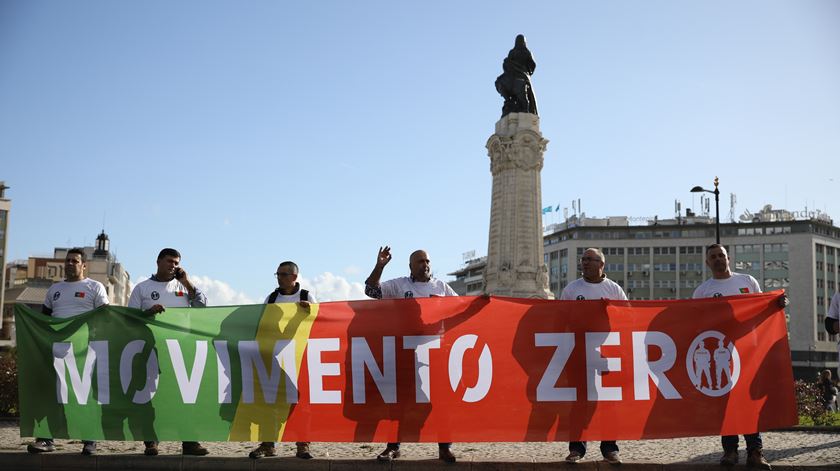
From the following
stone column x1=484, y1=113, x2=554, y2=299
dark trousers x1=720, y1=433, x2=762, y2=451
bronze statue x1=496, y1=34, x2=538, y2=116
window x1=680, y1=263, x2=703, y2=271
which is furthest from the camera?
window x1=680, y1=263, x2=703, y2=271

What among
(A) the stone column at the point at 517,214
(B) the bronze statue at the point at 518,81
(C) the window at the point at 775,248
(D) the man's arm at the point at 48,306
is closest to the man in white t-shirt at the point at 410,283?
(D) the man's arm at the point at 48,306

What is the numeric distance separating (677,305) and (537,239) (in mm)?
26460

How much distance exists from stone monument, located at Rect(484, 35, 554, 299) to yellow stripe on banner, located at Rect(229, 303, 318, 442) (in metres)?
25.9

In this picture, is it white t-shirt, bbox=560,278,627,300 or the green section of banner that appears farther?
white t-shirt, bbox=560,278,627,300

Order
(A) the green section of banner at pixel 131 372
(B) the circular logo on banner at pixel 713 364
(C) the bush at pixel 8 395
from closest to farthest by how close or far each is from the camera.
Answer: (B) the circular logo on banner at pixel 713 364
(A) the green section of banner at pixel 131 372
(C) the bush at pixel 8 395

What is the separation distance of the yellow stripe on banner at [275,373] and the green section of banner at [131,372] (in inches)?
3.8

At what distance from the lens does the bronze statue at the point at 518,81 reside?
38344 mm

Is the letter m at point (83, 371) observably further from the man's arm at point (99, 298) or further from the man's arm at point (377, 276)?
the man's arm at point (377, 276)

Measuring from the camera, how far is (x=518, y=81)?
3847 centimetres

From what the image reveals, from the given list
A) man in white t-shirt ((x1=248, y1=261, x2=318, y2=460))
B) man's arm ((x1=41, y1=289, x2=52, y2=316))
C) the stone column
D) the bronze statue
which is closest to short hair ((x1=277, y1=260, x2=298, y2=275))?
man in white t-shirt ((x1=248, y1=261, x2=318, y2=460))

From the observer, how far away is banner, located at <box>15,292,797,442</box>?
368 inches

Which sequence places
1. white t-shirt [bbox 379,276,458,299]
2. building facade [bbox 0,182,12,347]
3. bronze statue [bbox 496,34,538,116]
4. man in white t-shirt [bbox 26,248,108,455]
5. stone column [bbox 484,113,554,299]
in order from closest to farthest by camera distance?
1. white t-shirt [bbox 379,276,458,299]
2. man in white t-shirt [bbox 26,248,108,455]
3. stone column [bbox 484,113,554,299]
4. bronze statue [bbox 496,34,538,116]
5. building facade [bbox 0,182,12,347]

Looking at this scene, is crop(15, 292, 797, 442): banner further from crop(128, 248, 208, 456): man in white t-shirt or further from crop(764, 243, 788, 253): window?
crop(764, 243, 788, 253): window

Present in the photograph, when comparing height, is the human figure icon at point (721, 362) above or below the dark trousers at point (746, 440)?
above
